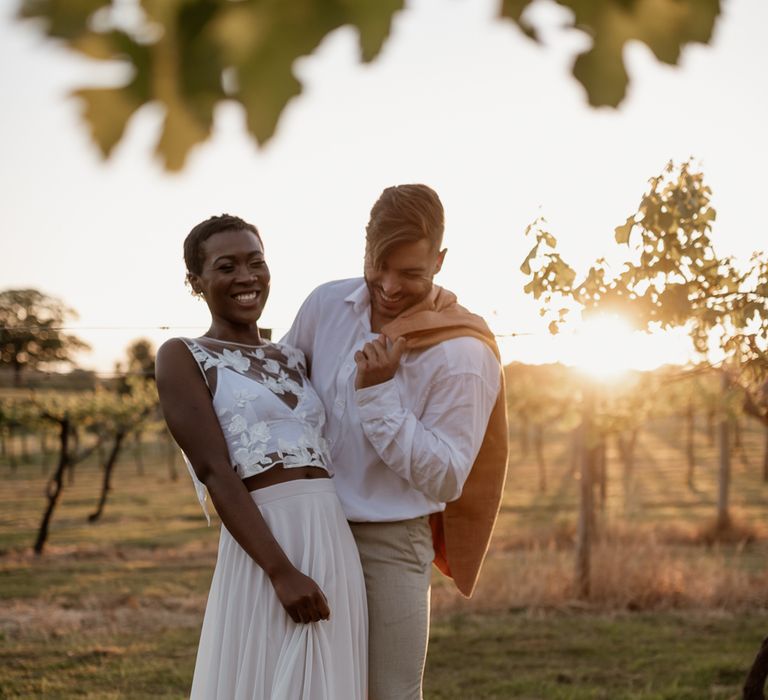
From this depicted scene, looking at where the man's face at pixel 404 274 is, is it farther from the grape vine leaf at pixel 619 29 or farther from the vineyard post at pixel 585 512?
the vineyard post at pixel 585 512

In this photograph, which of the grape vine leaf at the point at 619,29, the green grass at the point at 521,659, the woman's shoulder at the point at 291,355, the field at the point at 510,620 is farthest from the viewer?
the field at the point at 510,620

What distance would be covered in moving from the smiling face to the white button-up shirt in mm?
258

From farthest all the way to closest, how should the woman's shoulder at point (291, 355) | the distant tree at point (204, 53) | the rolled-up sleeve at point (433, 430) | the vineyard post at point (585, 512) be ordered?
the vineyard post at point (585, 512) < the woman's shoulder at point (291, 355) < the rolled-up sleeve at point (433, 430) < the distant tree at point (204, 53)


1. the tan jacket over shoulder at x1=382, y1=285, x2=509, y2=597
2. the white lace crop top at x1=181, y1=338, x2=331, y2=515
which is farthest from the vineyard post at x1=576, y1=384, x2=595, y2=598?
the white lace crop top at x1=181, y1=338, x2=331, y2=515

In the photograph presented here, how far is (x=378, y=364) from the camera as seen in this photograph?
2750mm

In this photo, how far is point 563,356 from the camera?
6.36 metres

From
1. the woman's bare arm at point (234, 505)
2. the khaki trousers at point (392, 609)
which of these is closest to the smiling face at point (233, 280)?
the woman's bare arm at point (234, 505)

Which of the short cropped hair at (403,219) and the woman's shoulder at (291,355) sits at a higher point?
the short cropped hair at (403,219)

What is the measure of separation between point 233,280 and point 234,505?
689 millimetres

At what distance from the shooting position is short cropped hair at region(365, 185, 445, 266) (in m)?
2.80

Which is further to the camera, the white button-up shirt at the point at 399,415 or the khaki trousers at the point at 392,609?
the khaki trousers at the point at 392,609

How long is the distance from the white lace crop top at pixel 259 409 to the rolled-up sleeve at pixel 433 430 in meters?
0.22

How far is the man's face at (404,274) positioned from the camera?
2838 millimetres

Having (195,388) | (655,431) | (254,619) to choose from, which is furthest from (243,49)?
(655,431)
